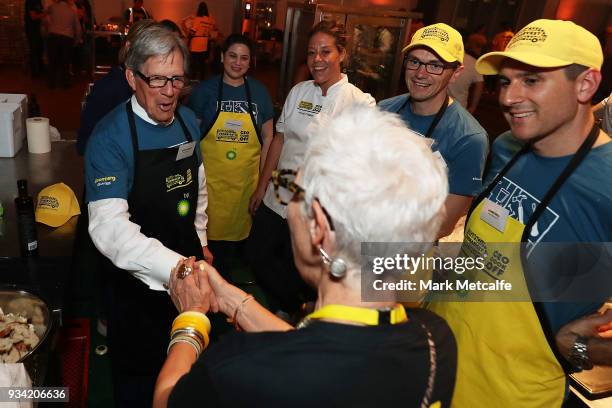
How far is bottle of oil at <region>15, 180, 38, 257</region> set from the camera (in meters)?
1.91

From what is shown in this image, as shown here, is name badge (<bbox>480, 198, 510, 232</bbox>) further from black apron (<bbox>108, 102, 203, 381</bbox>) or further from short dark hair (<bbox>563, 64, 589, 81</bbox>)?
black apron (<bbox>108, 102, 203, 381</bbox>)

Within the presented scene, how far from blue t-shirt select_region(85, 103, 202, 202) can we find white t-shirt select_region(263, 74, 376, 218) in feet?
3.38

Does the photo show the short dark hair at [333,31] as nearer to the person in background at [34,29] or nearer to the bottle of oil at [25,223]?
the bottle of oil at [25,223]

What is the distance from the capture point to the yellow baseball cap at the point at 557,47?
1336 mm

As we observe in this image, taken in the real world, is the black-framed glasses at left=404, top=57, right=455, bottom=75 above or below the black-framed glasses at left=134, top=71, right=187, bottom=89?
above

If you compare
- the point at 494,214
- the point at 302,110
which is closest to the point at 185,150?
the point at 302,110

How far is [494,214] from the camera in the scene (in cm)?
157

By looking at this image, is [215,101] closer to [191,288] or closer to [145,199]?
[145,199]

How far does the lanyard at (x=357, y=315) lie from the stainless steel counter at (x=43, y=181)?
60.0 inches

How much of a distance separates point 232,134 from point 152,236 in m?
1.31

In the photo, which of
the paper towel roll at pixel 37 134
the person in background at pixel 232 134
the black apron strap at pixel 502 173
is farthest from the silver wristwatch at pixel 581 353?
the paper towel roll at pixel 37 134

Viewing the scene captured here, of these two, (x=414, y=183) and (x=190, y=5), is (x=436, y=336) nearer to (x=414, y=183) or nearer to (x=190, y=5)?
(x=414, y=183)

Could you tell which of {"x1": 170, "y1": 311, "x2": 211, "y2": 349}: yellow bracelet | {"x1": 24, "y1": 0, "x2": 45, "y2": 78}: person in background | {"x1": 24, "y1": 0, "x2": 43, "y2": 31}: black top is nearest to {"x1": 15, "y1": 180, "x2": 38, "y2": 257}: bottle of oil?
{"x1": 170, "y1": 311, "x2": 211, "y2": 349}: yellow bracelet

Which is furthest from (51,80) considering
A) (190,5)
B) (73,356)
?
(73,356)
